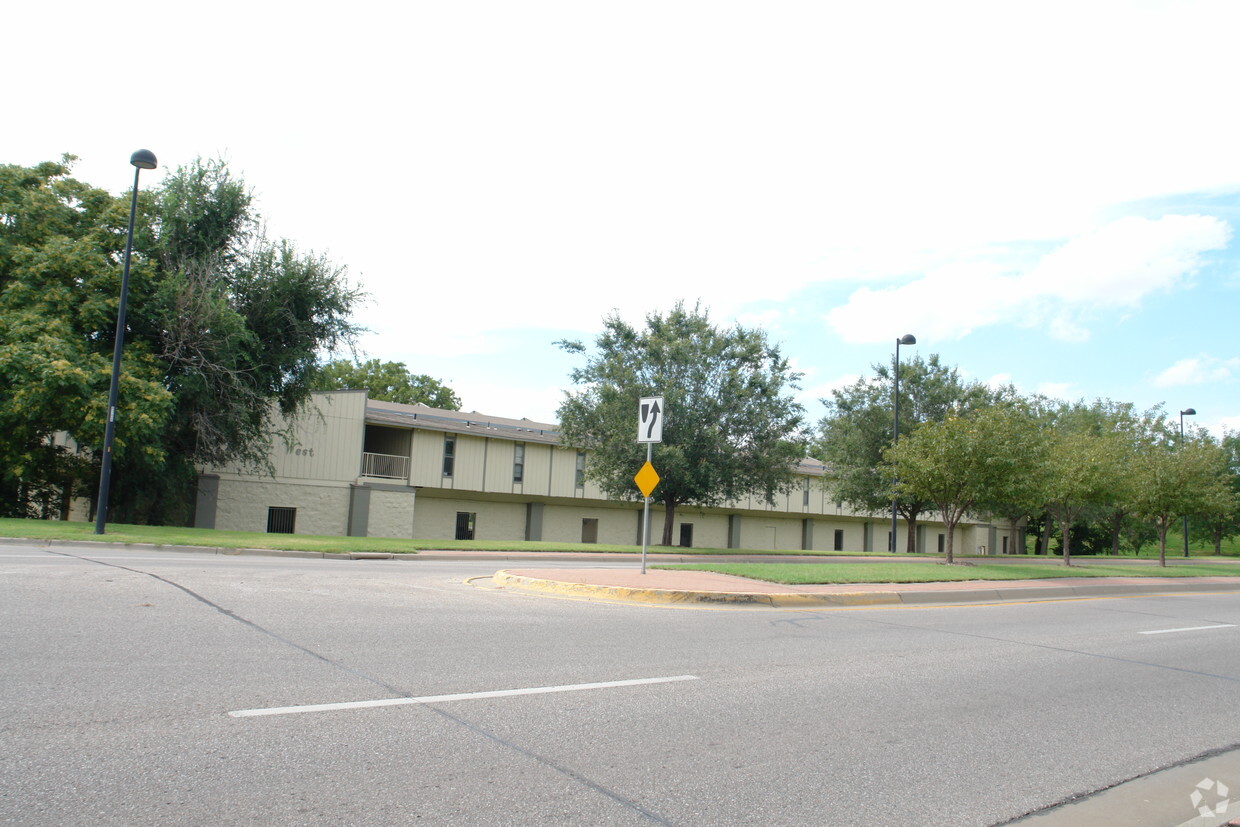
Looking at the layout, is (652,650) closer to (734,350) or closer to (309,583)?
(309,583)

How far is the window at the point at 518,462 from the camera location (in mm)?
40562

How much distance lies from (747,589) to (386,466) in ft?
93.4

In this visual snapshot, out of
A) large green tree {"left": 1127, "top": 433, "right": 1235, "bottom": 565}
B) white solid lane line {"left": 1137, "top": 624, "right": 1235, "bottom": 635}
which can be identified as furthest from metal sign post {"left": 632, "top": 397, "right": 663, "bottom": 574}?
large green tree {"left": 1127, "top": 433, "right": 1235, "bottom": 565}

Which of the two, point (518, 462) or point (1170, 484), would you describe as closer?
point (1170, 484)

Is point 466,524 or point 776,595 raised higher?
point 776,595

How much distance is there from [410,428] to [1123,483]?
28.4 metres

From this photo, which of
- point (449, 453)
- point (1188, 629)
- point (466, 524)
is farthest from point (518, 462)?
point (1188, 629)

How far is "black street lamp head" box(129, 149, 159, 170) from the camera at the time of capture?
1891cm

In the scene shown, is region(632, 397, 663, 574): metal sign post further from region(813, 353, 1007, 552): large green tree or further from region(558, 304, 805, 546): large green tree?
region(813, 353, 1007, 552): large green tree

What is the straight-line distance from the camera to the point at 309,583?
1166 centimetres

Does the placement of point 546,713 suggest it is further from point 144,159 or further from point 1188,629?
point 144,159
